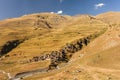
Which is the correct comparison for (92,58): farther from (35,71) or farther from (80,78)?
(35,71)

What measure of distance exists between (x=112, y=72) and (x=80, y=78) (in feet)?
50.6

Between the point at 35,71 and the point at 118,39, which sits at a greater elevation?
the point at 118,39

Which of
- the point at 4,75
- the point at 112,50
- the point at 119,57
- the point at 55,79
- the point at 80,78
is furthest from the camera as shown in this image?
the point at 4,75

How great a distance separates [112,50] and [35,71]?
7315cm

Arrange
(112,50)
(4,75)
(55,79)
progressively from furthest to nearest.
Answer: (4,75), (112,50), (55,79)

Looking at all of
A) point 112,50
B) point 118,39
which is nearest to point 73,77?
point 112,50

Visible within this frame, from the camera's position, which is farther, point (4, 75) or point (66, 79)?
point (4, 75)

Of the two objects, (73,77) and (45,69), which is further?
(45,69)

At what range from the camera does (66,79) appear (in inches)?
4316

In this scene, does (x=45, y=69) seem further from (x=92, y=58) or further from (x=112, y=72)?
(x=112, y=72)

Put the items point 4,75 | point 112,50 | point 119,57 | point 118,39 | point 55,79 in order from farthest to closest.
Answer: point 4,75 < point 118,39 < point 112,50 < point 119,57 < point 55,79

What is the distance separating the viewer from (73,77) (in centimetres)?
10981

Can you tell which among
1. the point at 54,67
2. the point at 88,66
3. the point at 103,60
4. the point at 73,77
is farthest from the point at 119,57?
the point at 54,67

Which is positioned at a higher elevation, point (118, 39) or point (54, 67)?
point (118, 39)
